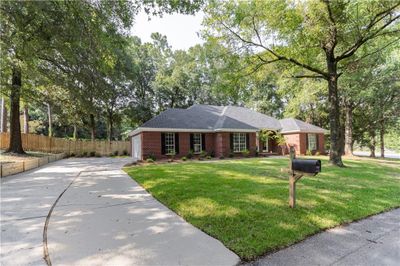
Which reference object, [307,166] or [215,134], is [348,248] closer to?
[307,166]

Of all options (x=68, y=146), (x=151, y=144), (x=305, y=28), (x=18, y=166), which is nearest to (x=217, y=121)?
(x=151, y=144)

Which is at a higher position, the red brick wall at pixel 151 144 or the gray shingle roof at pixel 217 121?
the gray shingle roof at pixel 217 121

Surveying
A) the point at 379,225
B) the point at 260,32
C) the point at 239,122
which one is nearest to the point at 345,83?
the point at 239,122

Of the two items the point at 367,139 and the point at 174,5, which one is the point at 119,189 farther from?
the point at 367,139

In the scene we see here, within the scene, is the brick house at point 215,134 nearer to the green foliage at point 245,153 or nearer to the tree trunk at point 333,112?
the green foliage at point 245,153

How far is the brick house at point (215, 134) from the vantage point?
57.4 ft

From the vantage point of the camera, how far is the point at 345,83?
20.2 m

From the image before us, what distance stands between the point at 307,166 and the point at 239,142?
1555 cm

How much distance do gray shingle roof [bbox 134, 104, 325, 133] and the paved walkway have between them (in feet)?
48.1

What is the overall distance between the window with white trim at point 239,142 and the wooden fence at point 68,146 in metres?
13.3

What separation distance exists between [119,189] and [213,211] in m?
3.84

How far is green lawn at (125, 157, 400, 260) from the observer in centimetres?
361

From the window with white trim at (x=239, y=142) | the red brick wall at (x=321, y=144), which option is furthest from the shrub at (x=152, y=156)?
the red brick wall at (x=321, y=144)

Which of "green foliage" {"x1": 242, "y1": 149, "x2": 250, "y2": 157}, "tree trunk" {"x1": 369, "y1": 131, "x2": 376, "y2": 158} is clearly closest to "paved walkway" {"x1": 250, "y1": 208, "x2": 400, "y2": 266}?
"green foliage" {"x1": 242, "y1": 149, "x2": 250, "y2": 157}
